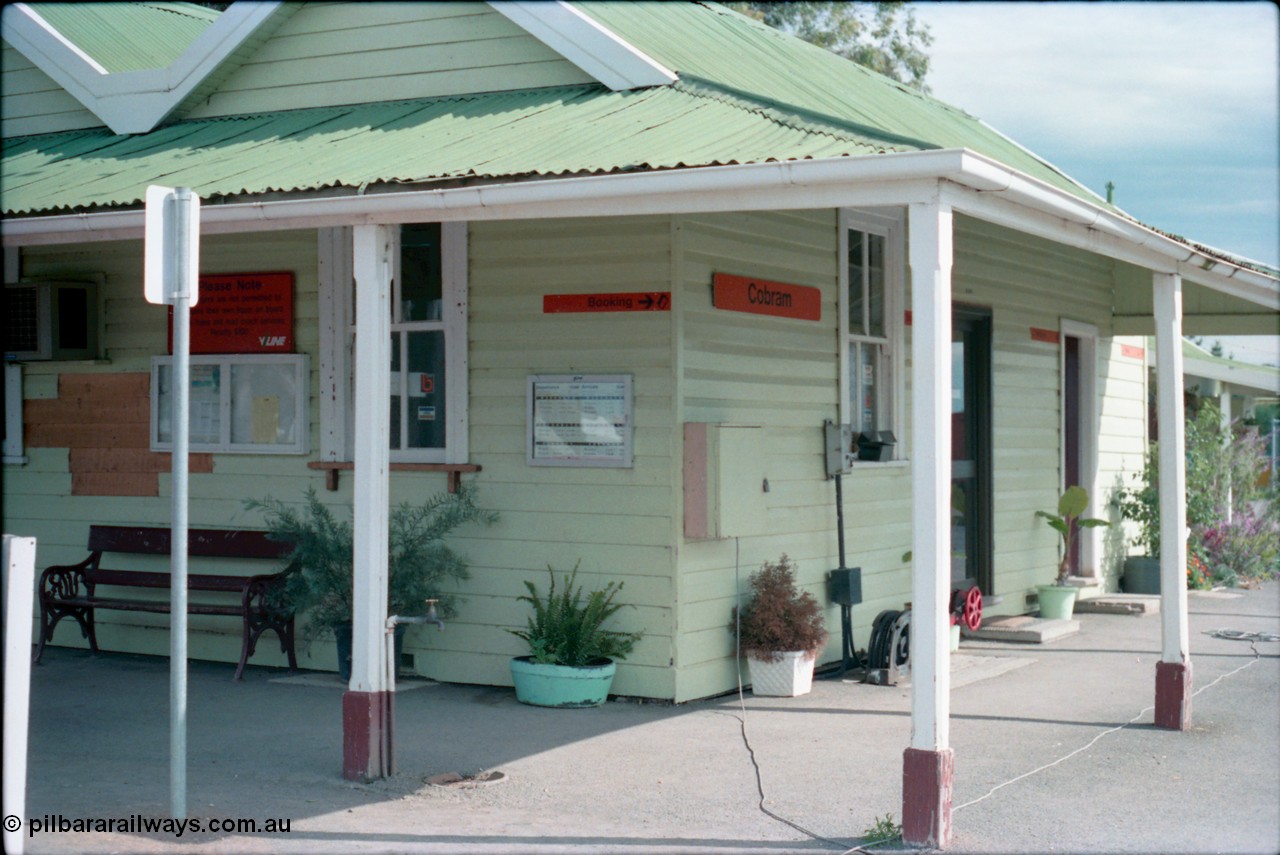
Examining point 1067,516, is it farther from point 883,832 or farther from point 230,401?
point 883,832

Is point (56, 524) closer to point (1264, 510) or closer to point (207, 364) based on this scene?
point (207, 364)

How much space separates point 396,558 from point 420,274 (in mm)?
1904

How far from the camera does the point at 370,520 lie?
663 centimetres

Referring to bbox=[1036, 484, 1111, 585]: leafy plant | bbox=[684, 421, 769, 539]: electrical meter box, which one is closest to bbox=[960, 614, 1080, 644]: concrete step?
bbox=[1036, 484, 1111, 585]: leafy plant

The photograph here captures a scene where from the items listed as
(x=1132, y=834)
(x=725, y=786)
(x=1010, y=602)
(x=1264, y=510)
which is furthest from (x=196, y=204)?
(x=1264, y=510)

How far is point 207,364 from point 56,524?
187cm

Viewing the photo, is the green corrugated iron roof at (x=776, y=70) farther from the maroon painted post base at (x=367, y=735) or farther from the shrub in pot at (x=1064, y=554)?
the maroon painted post base at (x=367, y=735)

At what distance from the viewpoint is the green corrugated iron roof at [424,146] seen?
254 inches

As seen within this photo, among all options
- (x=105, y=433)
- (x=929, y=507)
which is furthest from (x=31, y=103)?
(x=929, y=507)

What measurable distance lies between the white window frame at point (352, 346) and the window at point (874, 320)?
285cm

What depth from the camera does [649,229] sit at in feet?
27.6

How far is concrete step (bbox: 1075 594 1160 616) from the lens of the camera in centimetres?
1330

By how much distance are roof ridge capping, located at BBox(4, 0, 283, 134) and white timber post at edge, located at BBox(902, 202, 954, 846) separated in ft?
19.3

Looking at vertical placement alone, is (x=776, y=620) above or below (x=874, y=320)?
below
